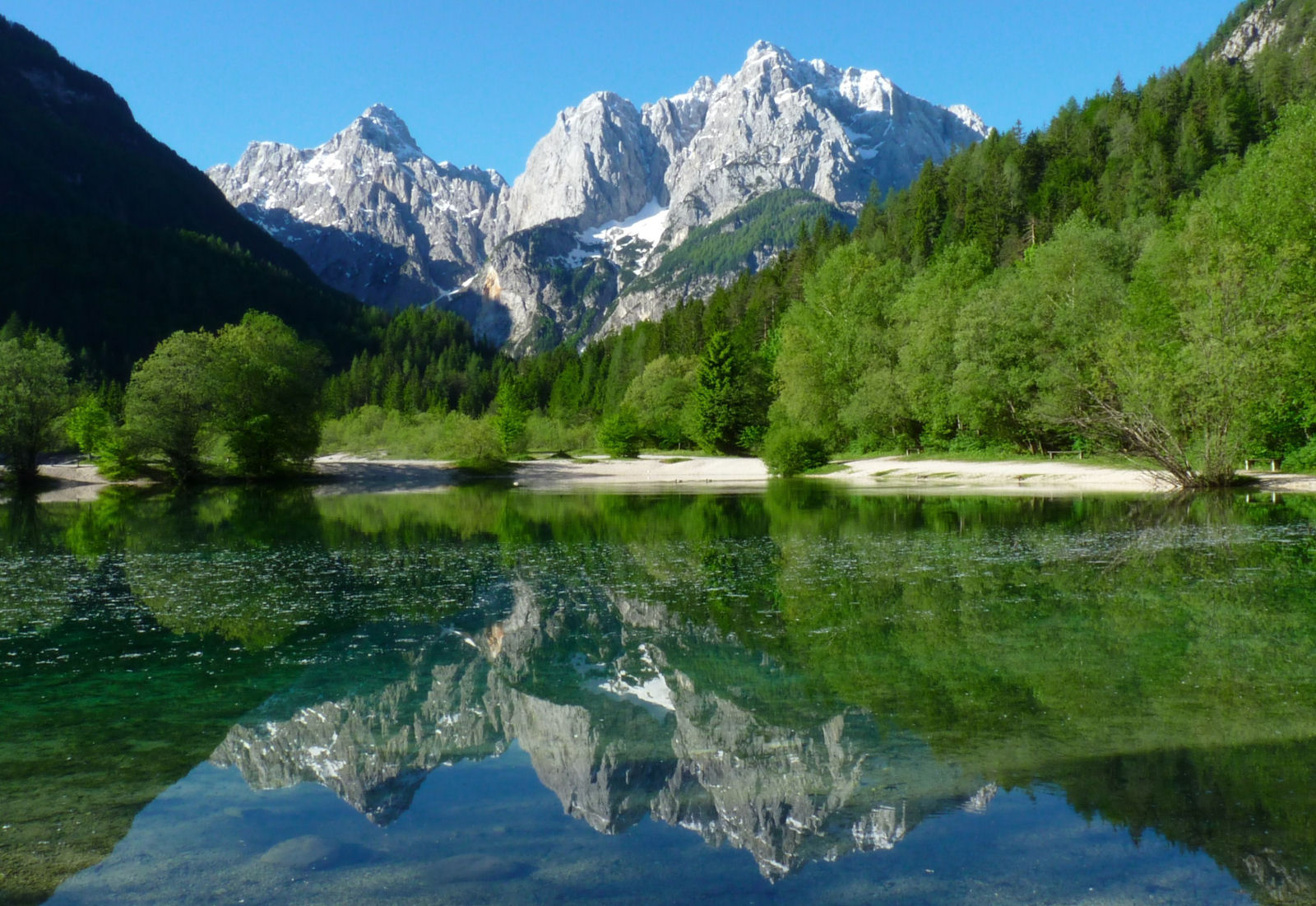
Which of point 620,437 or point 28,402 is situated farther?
point 620,437

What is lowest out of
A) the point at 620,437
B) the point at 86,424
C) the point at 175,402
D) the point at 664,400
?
the point at 620,437

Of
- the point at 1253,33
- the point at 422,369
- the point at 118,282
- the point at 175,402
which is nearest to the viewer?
the point at 175,402

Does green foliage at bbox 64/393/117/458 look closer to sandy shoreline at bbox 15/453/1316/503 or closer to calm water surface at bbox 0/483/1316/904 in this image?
sandy shoreline at bbox 15/453/1316/503

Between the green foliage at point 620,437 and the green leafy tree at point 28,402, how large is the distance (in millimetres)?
39084

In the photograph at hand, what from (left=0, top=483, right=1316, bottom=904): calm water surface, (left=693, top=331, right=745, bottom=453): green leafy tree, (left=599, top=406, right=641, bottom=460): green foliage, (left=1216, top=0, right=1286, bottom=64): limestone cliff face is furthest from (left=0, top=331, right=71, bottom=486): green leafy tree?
(left=1216, top=0, right=1286, bottom=64): limestone cliff face

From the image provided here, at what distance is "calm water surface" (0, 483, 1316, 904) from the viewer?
4258 millimetres

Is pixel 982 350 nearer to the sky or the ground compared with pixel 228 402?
nearer to the sky

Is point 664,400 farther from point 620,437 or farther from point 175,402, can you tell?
point 175,402

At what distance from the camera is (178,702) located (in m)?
7.21

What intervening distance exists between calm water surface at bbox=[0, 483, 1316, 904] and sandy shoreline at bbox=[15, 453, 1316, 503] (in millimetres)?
19630

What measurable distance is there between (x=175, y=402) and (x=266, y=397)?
15.6 ft

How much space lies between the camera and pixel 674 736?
6285 millimetres

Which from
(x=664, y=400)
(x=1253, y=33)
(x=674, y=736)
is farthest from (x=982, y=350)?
(x=1253, y=33)

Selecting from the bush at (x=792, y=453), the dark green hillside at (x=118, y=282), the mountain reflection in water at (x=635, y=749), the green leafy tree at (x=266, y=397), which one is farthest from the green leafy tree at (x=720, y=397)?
the dark green hillside at (x=118, y=282)
